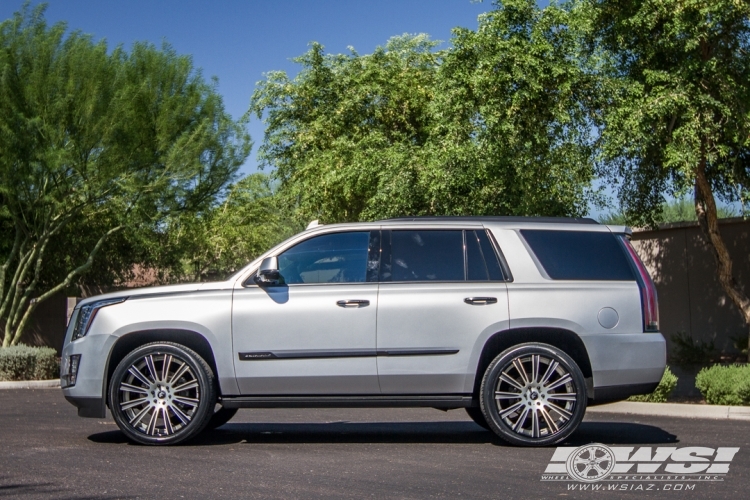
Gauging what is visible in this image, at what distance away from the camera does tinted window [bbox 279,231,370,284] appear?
871 cm

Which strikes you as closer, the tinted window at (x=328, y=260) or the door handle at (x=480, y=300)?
the door handle at (x=480, y=300)

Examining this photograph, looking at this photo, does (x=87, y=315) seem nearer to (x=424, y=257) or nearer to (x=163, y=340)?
(x=163, y=340)

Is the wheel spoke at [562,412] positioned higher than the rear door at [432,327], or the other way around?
the rear door at [432,327]

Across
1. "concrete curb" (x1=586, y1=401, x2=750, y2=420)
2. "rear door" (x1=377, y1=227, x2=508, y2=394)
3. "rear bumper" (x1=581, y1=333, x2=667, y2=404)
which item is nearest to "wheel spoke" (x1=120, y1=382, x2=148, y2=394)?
"rear door" (x1=377, y1=227, x2=508, y2=394)

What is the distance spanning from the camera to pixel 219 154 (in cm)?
2422


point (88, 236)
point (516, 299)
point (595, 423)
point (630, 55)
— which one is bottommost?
point (595, 423)

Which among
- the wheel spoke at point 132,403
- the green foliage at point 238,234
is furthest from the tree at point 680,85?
the green foliage at point 238,234

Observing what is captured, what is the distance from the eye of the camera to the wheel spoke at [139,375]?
8.59 meters

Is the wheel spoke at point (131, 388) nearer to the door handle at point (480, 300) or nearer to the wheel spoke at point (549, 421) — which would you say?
the door handle at point (480, 300)

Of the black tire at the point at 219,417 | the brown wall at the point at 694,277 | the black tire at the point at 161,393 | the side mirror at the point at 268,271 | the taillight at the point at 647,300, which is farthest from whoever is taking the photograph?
the brown wall at the point at 694,277

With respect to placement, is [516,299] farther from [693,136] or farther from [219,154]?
[219,154]

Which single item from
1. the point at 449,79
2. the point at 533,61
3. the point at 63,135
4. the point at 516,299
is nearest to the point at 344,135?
the point at 63,135

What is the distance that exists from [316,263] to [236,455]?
6.00 ft

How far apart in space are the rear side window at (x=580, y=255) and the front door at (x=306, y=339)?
1562mm
